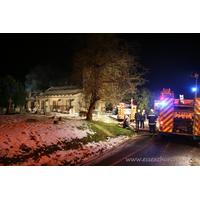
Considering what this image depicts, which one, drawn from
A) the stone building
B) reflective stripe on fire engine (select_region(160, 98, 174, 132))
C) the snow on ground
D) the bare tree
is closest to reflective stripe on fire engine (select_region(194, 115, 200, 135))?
reflective stripe on fire engine (select_region(160, 98, 174, 132))

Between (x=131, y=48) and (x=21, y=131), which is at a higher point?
(x=131, y=48)

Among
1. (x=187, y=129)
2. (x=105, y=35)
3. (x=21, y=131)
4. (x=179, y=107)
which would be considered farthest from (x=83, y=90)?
(x=187, y=129)

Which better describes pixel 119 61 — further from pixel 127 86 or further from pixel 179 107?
pixel 179 107

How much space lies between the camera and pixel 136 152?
639 cm

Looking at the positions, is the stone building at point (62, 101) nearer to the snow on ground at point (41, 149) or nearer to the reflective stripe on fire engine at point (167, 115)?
the reflective stripe on fire engine at point (167, 115)

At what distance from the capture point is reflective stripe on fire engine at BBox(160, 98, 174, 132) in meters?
9.73

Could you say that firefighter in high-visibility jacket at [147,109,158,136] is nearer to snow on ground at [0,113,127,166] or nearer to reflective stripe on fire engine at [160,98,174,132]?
reflective stripe on fire engine at [160,98,174,132]

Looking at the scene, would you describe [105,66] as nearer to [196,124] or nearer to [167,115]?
[167,115]

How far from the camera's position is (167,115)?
984 cm

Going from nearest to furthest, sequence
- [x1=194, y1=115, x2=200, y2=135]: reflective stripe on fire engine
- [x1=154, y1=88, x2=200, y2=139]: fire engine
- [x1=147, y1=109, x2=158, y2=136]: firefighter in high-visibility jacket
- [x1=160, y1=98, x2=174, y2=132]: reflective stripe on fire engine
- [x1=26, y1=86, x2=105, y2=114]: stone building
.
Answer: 1. [x1=194, y1=115, x2=200, y2=135]: reflective stripe on fire engine
2. [x1=154, y1=88, x2=200, y2=139]: fire engine
3. [x1=160, y1=98, x2=174, y2=132]: reflective stripe on fire engine
4. [x1=147, y1=109, x2=158, y2=136]: firefighter in high-visibility jacket
5. [x1=26, y1=86, x2=105, y2=114]: stone building

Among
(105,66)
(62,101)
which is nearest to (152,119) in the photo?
Result: (105,66)

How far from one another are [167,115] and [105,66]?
5.95 m

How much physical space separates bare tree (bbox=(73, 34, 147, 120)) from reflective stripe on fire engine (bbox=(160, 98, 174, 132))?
2.76 m

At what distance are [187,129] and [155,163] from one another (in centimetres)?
554
